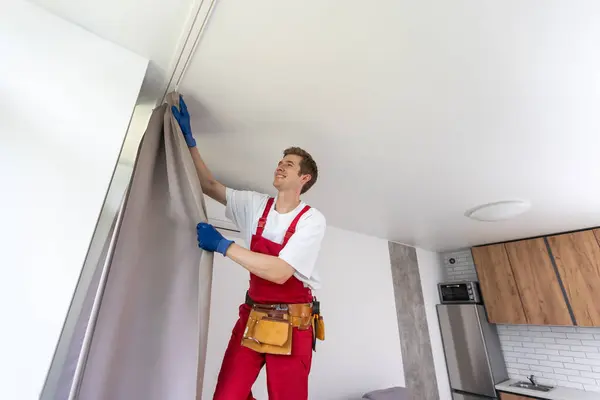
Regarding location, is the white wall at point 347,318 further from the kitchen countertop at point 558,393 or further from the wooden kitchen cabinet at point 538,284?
the wooden kitchen cabinet at point 538,284

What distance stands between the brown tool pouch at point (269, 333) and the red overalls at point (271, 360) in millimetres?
45

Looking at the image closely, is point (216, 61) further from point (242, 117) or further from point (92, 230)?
point (92, 230)

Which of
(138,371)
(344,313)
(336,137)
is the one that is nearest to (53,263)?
(138,371)

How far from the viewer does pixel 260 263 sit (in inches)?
37.9

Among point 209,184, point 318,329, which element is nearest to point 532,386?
point 318,329

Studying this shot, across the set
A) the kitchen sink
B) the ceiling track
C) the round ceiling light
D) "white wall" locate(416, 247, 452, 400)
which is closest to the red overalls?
the ceiling track

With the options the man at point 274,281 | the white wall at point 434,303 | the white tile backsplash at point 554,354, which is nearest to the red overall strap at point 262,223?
the man at point 274,281

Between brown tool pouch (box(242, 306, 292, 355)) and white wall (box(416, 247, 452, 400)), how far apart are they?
3363 millimetres

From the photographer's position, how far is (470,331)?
141 inches

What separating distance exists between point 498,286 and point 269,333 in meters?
3.70

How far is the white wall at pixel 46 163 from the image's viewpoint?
670 millimetres

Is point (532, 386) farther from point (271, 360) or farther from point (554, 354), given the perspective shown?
point (271, 360)

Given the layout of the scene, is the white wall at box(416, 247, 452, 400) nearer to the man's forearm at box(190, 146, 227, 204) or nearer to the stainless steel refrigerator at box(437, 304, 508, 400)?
the stainless steel refrigerator at box(437, 304, 508, 400)

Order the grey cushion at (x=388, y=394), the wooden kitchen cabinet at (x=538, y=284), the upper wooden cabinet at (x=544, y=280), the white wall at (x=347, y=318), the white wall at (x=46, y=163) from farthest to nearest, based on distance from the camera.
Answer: the wooden kitchen cabinet at (x=538, y=284), the upper wooden cabinet at (x=544, y=280), the grey cushion at (x=388, y=394), the white wall at (x=347, y=318), the white wall at (x=46, y=163)
